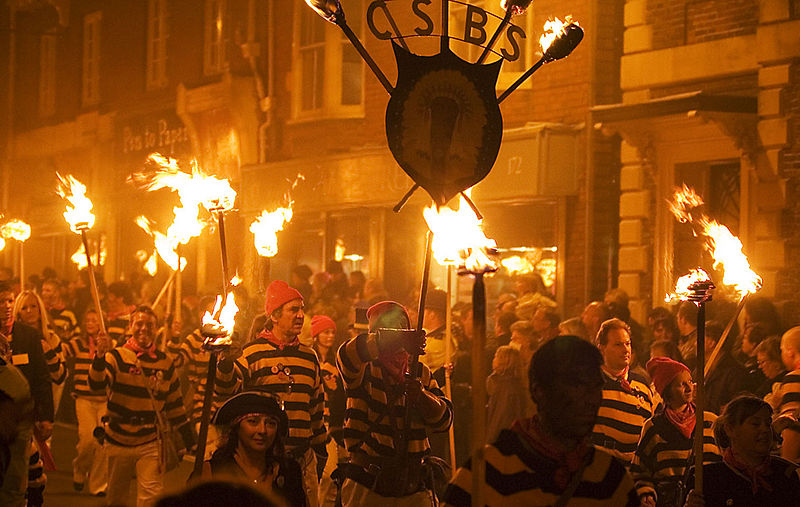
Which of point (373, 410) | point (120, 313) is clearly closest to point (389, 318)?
point (373, 410)

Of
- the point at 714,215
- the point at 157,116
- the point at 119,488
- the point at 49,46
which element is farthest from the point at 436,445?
the point at 49,46

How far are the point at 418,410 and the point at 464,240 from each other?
249 centimetres

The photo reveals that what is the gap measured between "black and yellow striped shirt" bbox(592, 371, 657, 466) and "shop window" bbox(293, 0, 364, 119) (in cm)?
1277

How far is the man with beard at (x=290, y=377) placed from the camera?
8125 millimetres

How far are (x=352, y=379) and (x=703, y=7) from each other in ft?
27.7

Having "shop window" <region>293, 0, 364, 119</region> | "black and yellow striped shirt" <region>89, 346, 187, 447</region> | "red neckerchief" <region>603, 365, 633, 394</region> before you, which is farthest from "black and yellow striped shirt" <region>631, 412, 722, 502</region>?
"shop window" <region>293, 0, 364, 119</region>

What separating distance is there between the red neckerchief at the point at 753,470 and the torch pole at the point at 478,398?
6.04 feet

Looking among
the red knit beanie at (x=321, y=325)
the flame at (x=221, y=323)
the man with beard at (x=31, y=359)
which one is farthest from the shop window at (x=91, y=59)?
the flame at (x=221, y=323)

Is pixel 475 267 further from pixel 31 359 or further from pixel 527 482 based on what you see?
pixel 31 359

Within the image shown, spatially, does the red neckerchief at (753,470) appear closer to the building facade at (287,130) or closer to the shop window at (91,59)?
the building facade at (287,130)

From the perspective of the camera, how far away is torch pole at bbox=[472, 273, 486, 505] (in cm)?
383

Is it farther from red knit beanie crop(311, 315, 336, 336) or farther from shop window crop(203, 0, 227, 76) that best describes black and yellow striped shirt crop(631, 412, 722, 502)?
shop window crop(203, 0, 227, 76)

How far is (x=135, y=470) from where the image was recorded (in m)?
9.45

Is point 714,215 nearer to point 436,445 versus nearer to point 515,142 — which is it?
point 515,142
